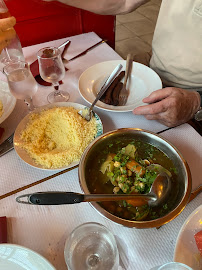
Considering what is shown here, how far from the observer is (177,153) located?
26.4 inches

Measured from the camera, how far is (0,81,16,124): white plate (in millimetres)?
860

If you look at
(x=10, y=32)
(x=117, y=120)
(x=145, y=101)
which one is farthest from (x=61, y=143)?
(x=10, y=32)

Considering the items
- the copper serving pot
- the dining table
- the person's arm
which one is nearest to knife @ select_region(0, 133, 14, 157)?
the dining table

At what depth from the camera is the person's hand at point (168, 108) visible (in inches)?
33.1

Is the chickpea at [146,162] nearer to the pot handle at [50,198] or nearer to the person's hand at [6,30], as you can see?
the pot handle at [50,198]

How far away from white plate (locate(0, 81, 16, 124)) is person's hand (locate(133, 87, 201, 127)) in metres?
0.46

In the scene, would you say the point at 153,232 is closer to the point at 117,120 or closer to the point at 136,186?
the point at 136,186

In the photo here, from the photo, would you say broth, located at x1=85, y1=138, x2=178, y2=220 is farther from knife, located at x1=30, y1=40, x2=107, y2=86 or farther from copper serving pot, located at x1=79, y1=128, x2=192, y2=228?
knife, located at x1=30, y1=40, x2=107, y2=86

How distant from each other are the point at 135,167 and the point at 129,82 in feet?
1.72

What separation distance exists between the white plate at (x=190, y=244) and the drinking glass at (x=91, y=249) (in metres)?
0.14

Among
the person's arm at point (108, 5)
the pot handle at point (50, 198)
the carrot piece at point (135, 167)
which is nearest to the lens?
the pot handle at point (50, 198)

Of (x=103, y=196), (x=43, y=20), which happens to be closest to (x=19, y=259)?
(x=103, y=196)

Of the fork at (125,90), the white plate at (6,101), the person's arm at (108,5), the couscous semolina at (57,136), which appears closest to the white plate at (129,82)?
the fork at (125,90)

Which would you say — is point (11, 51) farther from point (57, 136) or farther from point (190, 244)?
point (190, 244)
